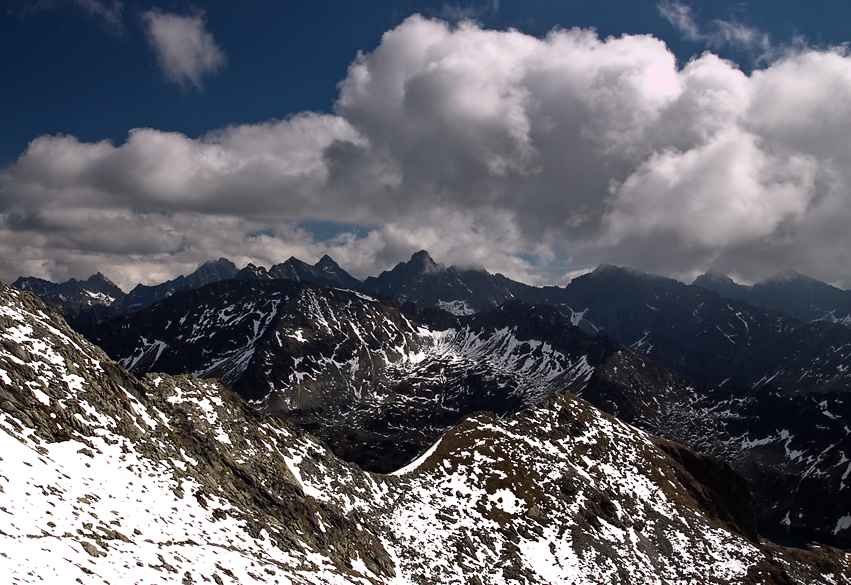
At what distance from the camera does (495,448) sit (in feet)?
357

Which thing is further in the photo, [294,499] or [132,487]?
[294,499]

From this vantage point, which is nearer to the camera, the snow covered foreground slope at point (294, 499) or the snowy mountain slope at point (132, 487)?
the snowy mountain slope at point (132, 487)

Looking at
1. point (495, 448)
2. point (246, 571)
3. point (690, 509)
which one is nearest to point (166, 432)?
point (246, 571)

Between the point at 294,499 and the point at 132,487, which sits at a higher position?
the point at 132,487

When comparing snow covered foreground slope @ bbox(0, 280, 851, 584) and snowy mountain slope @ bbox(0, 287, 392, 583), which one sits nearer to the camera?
snowy mountain slope @ bbox(0, 287, 392, 583)

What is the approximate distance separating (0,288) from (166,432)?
25.6 m

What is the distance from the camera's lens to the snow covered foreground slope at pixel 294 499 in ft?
106

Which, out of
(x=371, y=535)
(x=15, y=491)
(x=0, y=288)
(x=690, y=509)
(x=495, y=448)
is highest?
(x=690, y=509)

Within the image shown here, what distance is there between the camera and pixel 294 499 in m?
59.5

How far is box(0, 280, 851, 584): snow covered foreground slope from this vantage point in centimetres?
3241

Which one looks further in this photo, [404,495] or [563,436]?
[563,436]

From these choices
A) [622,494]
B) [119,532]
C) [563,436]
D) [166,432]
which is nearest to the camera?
[119,532]

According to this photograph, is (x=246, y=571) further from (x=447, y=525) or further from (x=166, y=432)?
(x=447, y=525)

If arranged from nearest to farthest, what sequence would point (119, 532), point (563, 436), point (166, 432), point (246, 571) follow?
point (119, 532)
point (246, 571)
point (166, 432)
point (563, 436)
